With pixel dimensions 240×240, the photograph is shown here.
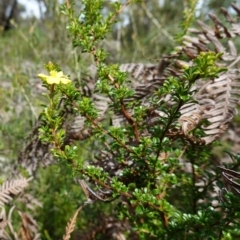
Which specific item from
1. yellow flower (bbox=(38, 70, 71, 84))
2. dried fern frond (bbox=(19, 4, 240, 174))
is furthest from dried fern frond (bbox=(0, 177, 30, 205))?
yellow flower (bbox=(38, 70, 71, 84))

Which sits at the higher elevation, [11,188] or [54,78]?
[54,78]

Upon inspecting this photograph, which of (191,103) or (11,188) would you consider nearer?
(191,103)

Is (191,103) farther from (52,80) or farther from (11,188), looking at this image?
(11,188)

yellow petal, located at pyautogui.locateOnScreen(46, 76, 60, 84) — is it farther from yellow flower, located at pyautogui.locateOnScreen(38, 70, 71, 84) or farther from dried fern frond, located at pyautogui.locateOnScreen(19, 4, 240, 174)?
dried fern frond, located at pyautogui.locateOnScreen(19, 4, 240, 174)

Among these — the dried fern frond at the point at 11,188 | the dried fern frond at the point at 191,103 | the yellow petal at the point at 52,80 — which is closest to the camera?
the yellow petal at the point at 52,80

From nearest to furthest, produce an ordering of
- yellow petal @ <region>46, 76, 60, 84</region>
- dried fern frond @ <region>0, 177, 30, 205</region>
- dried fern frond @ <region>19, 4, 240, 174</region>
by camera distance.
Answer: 1. yellow petal @ <region>46, 76, 60, 84</region>
2. dried fern frond @ <region>19, 4, 240, 174</region>
3. dried fern frond @ <region>0, 177, 30, 205</region>

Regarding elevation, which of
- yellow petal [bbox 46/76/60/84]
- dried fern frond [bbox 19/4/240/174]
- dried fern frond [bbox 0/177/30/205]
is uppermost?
yellow petal [bbox 46/76/60/84]

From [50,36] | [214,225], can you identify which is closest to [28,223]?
[214,225]

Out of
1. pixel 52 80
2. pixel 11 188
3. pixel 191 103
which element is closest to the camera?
pixel 52 80

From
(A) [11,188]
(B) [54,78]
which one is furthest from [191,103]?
(A) [11,188]

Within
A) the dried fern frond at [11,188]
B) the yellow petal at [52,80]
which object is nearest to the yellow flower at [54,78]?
the yellow petal at [52,80]

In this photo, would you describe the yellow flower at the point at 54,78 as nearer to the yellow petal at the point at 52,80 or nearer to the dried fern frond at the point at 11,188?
the yellow petal at the point at 52,80
